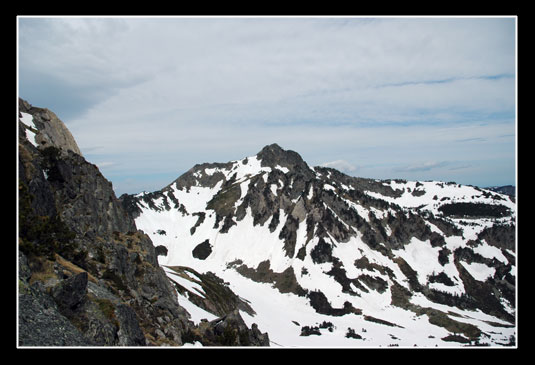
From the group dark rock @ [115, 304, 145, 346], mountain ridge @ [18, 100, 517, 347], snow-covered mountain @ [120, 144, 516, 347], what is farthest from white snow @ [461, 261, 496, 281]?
dark rock @ [115, 304, 145, 346]

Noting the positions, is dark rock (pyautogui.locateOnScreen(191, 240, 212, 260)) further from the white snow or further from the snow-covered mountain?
the white snow

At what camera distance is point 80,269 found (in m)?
29.4

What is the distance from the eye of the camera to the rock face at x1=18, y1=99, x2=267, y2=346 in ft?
67.1

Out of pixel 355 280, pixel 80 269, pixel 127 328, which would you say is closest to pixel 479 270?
pixel 355 280

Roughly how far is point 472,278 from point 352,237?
222ft

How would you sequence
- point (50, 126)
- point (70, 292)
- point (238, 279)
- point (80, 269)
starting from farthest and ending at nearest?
1. point (238, 279)
2. point (50, 126)
3. point (80, 269)
4. point (70, 292)

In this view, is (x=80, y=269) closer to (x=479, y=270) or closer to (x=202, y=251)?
(x=202, y=251)

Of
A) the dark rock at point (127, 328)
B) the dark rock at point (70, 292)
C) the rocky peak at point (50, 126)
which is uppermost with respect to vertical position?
the rocky peak at point (50, 126)

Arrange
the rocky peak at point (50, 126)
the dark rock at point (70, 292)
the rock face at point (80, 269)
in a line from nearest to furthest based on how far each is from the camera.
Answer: the rock face at point (80, 269) → the dark rock at point (70, 292) → the rocky peak at point (50, 126)

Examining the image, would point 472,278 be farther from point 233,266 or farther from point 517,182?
point 517,182

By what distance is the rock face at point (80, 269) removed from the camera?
20.5 m

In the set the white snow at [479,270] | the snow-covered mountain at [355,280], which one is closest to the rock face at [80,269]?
the snow-covered mountain at [355,280]

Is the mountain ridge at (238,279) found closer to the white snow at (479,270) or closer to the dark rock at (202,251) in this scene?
the white snow at (479,270)
